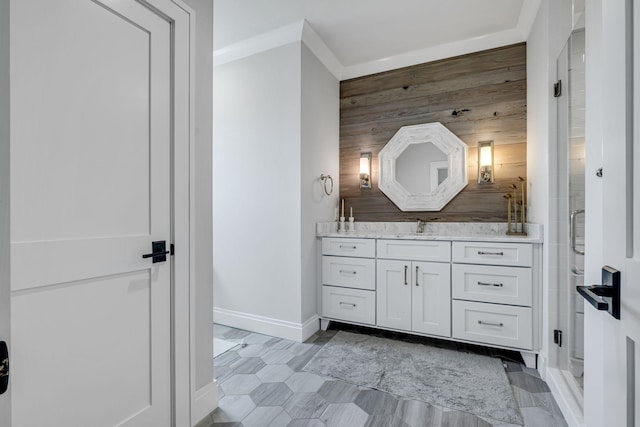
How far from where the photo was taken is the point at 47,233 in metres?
1.11

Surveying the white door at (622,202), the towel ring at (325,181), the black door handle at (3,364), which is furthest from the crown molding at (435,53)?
the black door handle at (3,364)

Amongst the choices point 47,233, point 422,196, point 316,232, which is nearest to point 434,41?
point 422,196

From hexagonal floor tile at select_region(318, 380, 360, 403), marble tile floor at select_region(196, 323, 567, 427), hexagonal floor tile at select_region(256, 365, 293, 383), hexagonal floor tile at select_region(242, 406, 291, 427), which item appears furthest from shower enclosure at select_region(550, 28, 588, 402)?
hexagonal floor tile at select_region(256, 365, 293, 383)

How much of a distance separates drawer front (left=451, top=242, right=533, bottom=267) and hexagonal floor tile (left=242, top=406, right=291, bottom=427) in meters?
1.63

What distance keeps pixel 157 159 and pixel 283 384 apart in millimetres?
1554

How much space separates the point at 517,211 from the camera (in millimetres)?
2816

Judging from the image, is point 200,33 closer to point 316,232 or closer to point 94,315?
point 94,315

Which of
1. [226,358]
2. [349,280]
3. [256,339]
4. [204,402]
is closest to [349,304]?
[349,280]

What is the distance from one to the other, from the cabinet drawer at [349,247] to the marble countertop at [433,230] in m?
0.05

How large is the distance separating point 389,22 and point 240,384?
3.03 meters

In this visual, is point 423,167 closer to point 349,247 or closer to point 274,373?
point 349,247

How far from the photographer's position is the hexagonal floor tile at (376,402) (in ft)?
5.79

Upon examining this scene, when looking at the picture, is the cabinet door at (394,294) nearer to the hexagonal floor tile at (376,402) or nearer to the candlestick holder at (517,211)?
the hexagonal floor tile at (376,402)

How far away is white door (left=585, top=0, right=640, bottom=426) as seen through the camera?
624mm
